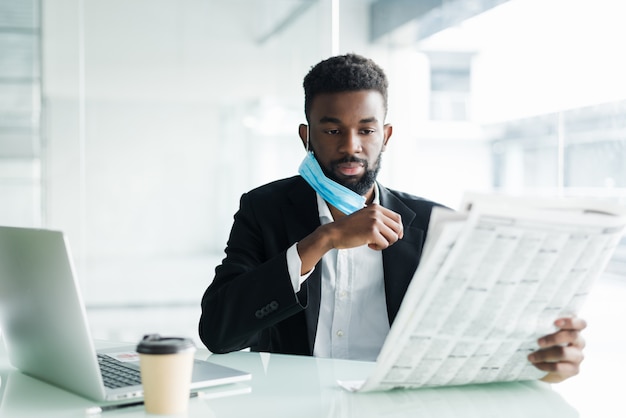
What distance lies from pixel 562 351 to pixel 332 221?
644 mm

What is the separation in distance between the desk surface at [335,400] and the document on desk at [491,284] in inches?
1.5

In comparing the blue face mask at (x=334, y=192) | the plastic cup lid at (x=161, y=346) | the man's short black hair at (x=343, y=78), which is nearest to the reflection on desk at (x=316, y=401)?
the plastic cup lid at (x=161, y=346)

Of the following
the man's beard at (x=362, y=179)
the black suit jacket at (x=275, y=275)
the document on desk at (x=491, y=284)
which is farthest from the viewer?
the man's beard at (x=362, y=179)

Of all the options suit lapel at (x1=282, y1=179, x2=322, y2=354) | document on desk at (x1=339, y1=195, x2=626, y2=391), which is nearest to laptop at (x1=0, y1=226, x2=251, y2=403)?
document on desk at (x1=339, y1=195, x2=626, y2=391)

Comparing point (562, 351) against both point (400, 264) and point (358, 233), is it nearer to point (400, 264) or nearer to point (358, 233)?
point (358, 233)

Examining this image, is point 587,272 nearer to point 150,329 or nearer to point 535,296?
point 535,296

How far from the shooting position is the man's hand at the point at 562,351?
1.19 metres

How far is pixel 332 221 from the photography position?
172 cm

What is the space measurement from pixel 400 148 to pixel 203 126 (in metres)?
1.17

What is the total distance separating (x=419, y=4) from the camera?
4582 millimetres

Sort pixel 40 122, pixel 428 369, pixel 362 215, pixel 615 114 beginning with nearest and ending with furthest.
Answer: pixel 428 369, pixel 362 215, pixel 615 114, pixel 40 122

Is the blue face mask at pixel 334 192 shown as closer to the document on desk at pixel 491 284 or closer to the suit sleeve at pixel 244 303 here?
the suit sleeve at pixel 244 303

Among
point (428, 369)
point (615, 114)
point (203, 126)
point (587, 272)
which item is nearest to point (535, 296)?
point (587, 272)

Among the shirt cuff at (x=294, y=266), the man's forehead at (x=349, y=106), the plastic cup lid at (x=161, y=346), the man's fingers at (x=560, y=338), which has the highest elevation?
the man's forehead at (x=349, y=106)
